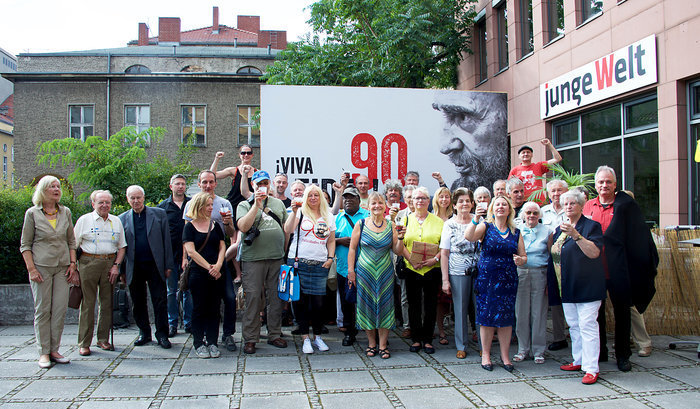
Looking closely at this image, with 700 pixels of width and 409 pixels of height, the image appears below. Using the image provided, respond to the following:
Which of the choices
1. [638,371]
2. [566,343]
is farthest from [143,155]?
[638,371]

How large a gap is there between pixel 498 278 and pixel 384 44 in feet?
30.8

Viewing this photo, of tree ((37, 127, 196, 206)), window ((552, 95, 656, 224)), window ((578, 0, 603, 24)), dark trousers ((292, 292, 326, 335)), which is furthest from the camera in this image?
tree ((37, 127, 196, 206))

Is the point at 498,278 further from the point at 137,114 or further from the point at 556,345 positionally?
the point at 137,114

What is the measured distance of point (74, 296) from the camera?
5406 mm

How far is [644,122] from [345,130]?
5.11 m

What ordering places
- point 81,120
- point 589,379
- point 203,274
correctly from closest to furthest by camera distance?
point 589,379 < point 203,274 < point 81,120

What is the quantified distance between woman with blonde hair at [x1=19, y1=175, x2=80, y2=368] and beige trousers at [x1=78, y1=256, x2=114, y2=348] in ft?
0.78

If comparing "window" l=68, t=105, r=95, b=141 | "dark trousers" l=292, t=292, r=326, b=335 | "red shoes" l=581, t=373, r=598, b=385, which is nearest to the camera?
"dark trousers" l=292, t=292, r=326, b=335

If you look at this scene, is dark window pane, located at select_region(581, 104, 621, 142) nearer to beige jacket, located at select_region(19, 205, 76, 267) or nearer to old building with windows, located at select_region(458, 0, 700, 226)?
old building with windows, located at select_region(458, 0, 700, 226)

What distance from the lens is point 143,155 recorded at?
1205cm

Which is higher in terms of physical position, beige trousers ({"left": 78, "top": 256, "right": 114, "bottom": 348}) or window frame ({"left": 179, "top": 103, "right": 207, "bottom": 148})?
window frame ({"left": 179, "top": 103, "right": 207, "bottom": 148})

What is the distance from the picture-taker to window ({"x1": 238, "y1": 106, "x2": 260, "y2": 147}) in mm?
25406

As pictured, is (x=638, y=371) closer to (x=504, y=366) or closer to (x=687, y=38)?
(x=504, y=366)

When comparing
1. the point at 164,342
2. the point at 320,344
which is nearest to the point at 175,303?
the point at 164,342
